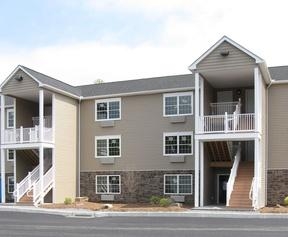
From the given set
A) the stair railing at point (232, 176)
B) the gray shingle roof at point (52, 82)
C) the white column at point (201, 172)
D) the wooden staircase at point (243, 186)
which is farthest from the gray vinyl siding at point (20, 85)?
the wooden staircase at point (243, 186)

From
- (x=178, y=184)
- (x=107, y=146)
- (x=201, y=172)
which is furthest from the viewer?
(x=107, y=146)

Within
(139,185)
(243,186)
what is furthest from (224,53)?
(139,185)

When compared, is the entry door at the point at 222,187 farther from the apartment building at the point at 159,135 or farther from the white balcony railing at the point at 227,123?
the white balcony railing at the point at 227,123

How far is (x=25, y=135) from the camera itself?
30.0 metres

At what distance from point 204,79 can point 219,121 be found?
2493 mm

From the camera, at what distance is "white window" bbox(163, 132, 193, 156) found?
28781mm

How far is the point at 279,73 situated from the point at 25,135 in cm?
1584

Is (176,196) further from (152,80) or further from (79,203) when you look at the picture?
(152,80)

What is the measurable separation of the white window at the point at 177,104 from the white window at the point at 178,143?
4.21 feet

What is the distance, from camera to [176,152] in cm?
2911

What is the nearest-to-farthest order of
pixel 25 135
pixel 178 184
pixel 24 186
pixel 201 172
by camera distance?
pixel 201 172 → pixel 178 184 → pixel 24 186 → pixel 25 135

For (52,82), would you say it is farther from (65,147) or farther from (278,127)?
(278,127)

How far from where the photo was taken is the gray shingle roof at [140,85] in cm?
2997

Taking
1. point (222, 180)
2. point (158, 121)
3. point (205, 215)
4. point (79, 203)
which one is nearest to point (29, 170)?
point (79, 203)
